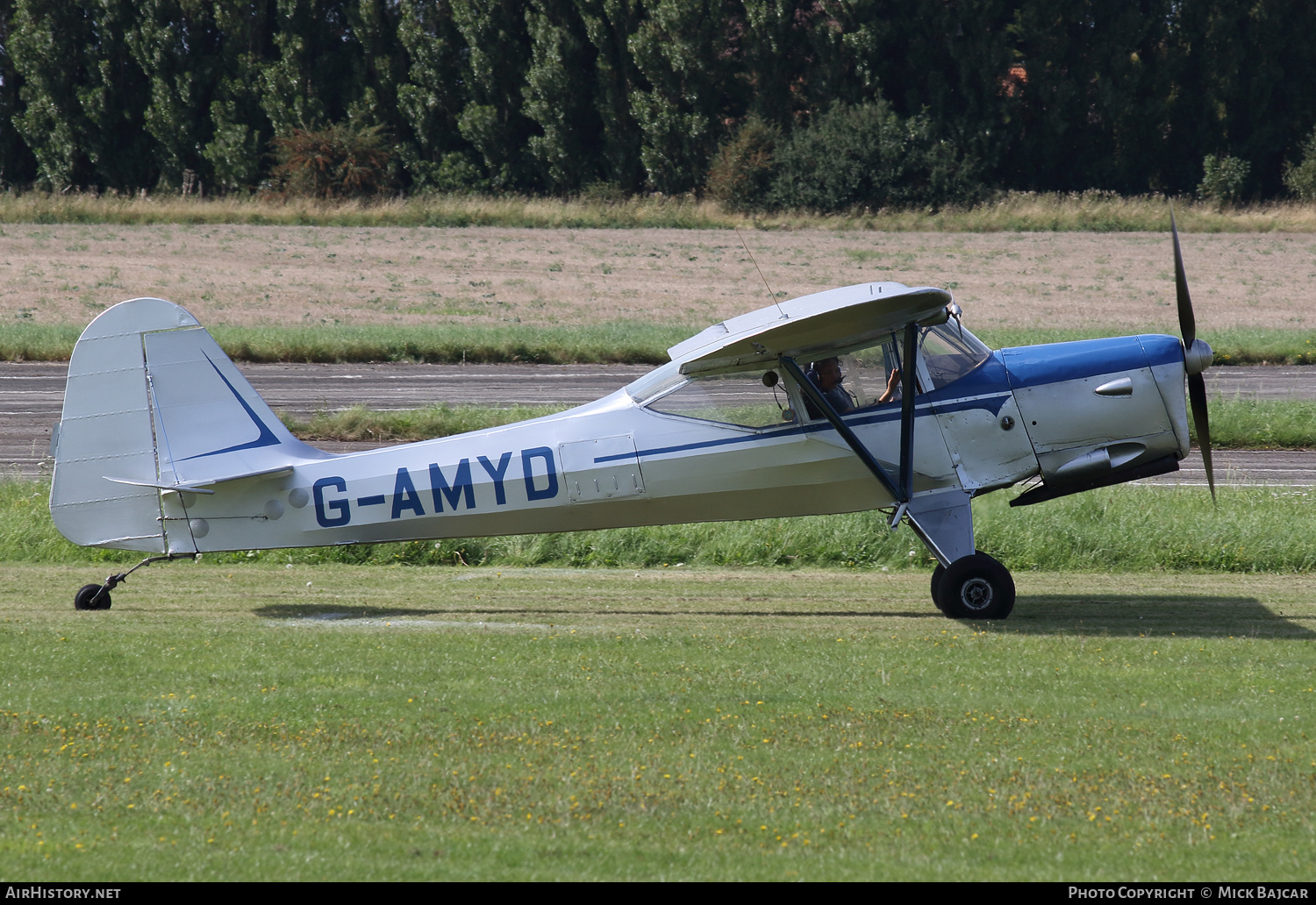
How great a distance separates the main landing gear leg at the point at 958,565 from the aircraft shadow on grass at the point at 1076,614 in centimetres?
20

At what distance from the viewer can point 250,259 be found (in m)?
A: 41.3

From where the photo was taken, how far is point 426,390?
75.0 feet

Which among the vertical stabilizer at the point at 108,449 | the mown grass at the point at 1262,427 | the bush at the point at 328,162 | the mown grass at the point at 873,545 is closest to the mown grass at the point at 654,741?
the vertical stabilizer at the point at 108,449

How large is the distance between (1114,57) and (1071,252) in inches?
635

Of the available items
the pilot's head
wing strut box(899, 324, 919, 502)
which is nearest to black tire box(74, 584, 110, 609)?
the pilot's head

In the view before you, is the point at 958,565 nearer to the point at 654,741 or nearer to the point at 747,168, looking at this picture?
the point at 654,741

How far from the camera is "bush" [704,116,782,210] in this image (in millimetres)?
52938

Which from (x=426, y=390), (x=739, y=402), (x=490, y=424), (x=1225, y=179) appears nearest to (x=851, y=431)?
(x=739, y=402)

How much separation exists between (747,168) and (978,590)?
45.9 m

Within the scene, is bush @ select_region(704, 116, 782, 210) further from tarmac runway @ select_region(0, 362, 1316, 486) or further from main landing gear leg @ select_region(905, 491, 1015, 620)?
main landing gear leg @ select_region(905, 491, 1015, 620)

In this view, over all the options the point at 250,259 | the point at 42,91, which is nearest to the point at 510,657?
the point at 250,259

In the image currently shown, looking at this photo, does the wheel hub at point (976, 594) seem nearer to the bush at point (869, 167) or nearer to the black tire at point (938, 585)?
the black tire at point (938, 585)

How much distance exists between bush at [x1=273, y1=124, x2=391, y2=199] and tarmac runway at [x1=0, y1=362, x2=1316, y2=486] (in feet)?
109

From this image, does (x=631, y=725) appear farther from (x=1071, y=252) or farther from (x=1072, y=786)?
(x=1071, y=252)
